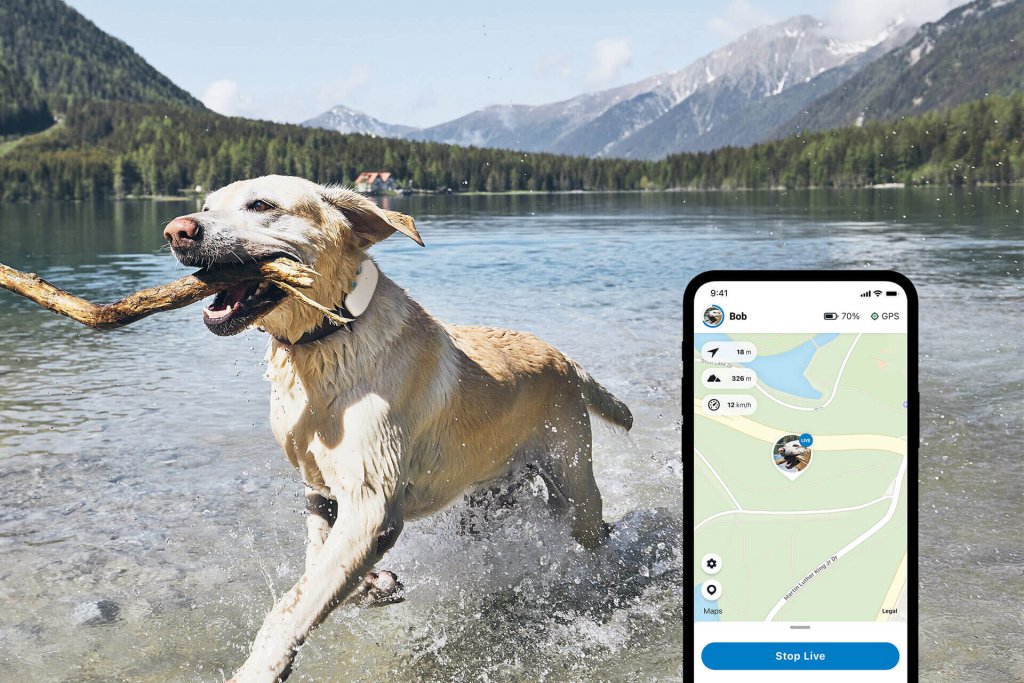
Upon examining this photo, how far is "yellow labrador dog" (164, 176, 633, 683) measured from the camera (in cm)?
503

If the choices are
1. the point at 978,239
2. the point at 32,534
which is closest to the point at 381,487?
the point at 32,534

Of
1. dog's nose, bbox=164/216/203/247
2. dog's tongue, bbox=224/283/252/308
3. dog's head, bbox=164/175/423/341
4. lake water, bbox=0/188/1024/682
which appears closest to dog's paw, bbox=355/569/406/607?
lake water, bbox=0/188/1024/682

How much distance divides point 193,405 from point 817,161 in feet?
659

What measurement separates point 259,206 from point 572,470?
293cm

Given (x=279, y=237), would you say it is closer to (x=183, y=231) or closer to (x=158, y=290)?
(x=183, y=231)

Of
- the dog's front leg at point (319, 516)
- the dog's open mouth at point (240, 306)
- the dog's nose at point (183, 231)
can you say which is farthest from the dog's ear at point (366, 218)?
the dog's front leg at point (319, 516)

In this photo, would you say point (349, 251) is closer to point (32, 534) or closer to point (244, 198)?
point (244, 198)

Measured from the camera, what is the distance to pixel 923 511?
346 inches

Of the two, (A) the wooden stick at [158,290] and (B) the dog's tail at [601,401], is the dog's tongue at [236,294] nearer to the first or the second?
(A) the wooden stick at [158,290]

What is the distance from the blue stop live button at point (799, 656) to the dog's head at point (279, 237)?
9.02 feet

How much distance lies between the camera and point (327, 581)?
16.7ft

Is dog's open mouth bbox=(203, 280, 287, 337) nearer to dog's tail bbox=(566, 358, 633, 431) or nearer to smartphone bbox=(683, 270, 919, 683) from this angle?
smartphone bbox=(683, 270, 919, 683)

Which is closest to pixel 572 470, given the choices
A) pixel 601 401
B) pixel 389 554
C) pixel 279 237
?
pixel 601 401

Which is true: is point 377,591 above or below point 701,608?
below
